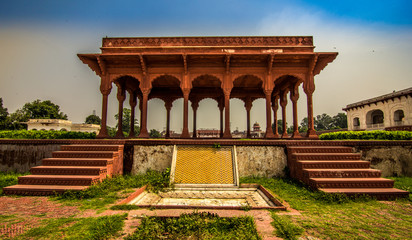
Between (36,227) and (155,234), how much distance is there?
6.23 feet

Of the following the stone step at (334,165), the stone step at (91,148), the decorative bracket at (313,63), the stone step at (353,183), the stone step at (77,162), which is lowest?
the stone step at (353,183)

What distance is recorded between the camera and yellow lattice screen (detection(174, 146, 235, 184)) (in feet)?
19.6

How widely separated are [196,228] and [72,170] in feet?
14.2

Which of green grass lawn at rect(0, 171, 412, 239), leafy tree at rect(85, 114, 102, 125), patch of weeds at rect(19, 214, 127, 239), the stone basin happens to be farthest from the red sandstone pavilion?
leafy tree at rect(85, 114, 102, 125)

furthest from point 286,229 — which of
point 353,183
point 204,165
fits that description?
point 204,165

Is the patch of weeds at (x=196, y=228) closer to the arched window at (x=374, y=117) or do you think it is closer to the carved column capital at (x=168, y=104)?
the carved column capital at (x=168, y=104)

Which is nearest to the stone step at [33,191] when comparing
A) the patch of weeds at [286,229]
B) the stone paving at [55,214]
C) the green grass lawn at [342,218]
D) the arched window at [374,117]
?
the stone paving at [55,214]

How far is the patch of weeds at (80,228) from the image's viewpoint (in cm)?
282

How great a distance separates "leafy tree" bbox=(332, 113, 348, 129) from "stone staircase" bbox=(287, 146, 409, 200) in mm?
69094

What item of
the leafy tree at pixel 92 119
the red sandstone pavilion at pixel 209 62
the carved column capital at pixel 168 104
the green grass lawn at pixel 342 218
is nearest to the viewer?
the green grass lawn at pixel 342 218

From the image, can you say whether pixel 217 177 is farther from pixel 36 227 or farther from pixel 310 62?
pixel 310 62

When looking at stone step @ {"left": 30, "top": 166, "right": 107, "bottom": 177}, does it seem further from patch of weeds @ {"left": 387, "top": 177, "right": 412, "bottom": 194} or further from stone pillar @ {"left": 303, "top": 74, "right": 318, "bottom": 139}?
stone pillar @ {"left": 303, "top": 74, "right": 318, "bottom": 139}

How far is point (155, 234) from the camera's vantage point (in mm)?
2879

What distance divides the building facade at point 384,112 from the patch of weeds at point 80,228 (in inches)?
947
